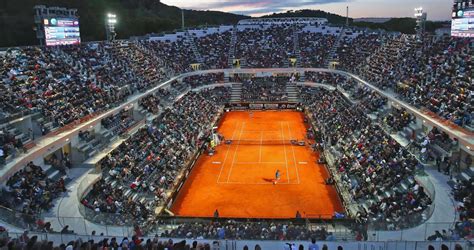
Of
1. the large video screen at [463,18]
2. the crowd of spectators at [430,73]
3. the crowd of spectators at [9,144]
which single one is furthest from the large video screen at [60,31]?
the large video screen at [463,18]

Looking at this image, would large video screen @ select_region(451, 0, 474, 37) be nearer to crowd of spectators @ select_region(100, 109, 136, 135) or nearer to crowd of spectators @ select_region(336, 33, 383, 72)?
crowd of spectators @ select_region(336, 33, 383, 72)

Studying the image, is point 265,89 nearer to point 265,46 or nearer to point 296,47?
point 265,46

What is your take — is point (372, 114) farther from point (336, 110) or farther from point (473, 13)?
point (473, 13)

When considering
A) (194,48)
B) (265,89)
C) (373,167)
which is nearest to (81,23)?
(194,48)

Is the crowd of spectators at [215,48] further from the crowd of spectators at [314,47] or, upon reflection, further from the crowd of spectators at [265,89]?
the crowd of spectators at [314,47]

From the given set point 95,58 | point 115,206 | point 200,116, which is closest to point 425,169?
point 115,206

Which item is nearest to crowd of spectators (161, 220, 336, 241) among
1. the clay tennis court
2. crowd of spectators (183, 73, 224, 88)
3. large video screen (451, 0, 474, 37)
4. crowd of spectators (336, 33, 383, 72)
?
the clay tennis court

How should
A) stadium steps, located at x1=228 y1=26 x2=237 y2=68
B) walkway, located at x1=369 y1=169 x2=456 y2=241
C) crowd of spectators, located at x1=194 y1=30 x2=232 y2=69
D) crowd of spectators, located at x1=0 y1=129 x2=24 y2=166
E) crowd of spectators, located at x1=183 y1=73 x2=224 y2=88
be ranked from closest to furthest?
walkway, located at x1=369 y1=169 x2=456 y2=241, crowd of spectators, located at x1=0 y1=129 x2=24 y2=166, crowd of spectators, located at x1=183 y1=73 x2=224 y2=88, crowd of spectators, located at x1=194 y1=30 x2=232 y2=69, stadium steps, located at x1=228 y1=26 x2=237 y2=68
